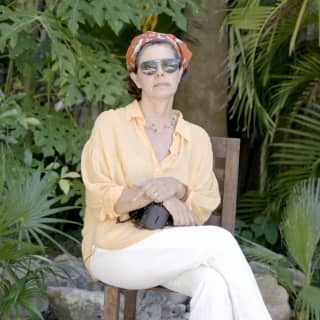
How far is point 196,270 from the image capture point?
323cm

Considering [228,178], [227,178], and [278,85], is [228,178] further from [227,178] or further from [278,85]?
[278,85]

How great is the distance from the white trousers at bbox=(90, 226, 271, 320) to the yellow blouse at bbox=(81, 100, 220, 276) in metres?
0.07

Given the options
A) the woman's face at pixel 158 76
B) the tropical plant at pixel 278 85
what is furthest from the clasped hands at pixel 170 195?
the tropical plant at pixel 278 85

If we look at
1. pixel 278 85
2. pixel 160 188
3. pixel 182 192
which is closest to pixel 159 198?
pixel 160 188

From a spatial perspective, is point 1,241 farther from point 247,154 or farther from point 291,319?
point 247,154

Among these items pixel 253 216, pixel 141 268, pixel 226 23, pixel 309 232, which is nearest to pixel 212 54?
pixel 226 23

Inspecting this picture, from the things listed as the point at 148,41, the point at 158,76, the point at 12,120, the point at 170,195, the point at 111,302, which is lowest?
the point at 111,302

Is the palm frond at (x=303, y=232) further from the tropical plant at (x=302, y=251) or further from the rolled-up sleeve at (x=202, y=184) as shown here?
the rolled-up sleeve at (x=202, y=184)

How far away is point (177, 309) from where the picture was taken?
179 inches

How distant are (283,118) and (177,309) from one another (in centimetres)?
203

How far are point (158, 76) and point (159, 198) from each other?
0.48 meters

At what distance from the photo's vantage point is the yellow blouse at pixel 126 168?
3383 mm

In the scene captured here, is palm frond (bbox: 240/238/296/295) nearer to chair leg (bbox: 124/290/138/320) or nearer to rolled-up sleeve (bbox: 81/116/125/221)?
chair leg (bbox: 124/290/138/320)

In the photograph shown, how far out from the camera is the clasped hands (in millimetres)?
3305
